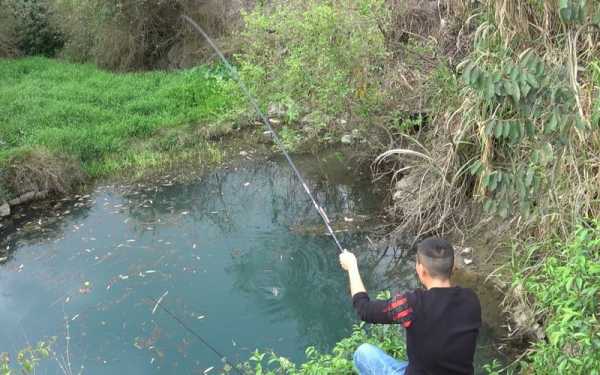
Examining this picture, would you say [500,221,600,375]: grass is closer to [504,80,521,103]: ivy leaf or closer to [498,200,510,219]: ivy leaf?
[498,200,510,219]: ivy leaf

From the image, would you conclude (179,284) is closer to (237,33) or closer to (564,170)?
(564,170)

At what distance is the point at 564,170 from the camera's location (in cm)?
423

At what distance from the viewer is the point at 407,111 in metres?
7.02

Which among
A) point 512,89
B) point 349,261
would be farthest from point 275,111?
point 349,261

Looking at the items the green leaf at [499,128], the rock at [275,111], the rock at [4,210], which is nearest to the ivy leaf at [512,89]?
the green leaf at [499,128]

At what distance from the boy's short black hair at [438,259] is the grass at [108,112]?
17.9ft

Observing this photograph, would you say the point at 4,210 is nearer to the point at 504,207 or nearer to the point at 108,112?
the point at 108,112

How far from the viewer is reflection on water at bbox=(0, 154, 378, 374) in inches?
202

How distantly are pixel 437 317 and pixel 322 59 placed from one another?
15.6ft

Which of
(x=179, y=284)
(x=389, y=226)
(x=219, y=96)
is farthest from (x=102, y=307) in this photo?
(x=219, y=96)

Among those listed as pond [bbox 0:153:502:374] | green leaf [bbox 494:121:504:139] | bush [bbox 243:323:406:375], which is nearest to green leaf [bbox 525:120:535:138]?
green leaf [bbox 494:121:504:139]

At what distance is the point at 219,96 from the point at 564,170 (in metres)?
7.44

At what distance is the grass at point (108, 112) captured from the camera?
8.77m

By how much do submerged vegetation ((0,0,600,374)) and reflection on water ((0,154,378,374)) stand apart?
2.06 feet
